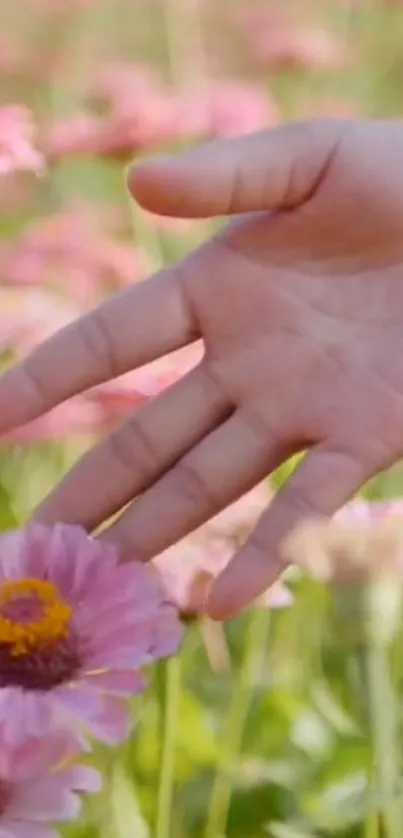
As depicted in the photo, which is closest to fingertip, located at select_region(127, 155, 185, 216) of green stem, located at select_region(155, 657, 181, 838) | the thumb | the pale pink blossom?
the thumb

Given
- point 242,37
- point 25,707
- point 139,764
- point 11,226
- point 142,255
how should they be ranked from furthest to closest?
point 242,37 < point 11,226 < point 142,255 < point 139,764 < point 25,707

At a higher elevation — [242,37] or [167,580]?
[242,37]

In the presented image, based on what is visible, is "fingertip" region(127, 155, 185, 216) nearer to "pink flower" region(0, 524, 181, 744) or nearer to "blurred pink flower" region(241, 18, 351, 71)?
"pink flower" region(0, 524, 181, 744)

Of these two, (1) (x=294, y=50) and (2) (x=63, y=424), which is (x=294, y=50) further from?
(2) (x=63, y=424)

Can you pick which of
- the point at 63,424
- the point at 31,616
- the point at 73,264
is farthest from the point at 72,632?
the point at 73,264

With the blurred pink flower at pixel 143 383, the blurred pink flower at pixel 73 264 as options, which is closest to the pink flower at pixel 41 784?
the blurred pink flower at pixel 143 383

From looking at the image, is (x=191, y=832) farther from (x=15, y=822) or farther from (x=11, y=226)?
(x=11, y=226)

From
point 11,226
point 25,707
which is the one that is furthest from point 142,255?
point 25,707

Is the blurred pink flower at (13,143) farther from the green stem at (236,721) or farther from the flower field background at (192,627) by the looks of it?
the green stem at (236,721)
